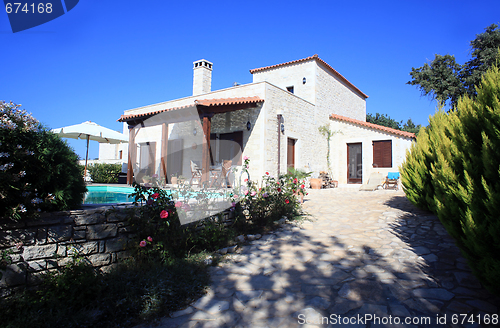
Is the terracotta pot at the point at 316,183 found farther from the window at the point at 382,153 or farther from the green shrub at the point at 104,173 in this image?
the green shrub at the point at 104,173

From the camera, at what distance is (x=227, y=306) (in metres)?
2.52

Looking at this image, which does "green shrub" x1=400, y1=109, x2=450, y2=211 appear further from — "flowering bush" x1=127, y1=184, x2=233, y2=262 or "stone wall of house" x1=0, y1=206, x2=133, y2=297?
"stone wall of house" x1=0, y1=206, x2=133, y2=297

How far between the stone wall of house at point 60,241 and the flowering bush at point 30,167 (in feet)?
0.51

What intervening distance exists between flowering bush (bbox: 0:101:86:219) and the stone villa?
611 cm

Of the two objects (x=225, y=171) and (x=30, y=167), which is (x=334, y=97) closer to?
(x=225, y=171)

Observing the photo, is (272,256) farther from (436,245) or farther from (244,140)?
(244,140)

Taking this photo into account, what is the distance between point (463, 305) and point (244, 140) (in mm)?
8594

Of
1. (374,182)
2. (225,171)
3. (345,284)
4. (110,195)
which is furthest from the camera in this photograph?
(374,182)

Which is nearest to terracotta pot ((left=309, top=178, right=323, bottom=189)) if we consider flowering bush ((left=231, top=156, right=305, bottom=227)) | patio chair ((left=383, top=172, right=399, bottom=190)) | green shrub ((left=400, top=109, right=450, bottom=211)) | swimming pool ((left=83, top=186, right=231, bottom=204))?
→ patio chair ((left=383, top=172, right=399, bottom=190))

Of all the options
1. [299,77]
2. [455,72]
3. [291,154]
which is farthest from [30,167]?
[455,72]

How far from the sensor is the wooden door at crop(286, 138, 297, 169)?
1144cm

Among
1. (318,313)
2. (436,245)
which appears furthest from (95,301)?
(436,245)

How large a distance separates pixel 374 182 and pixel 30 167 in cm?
1127

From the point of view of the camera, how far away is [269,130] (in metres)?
10.1
